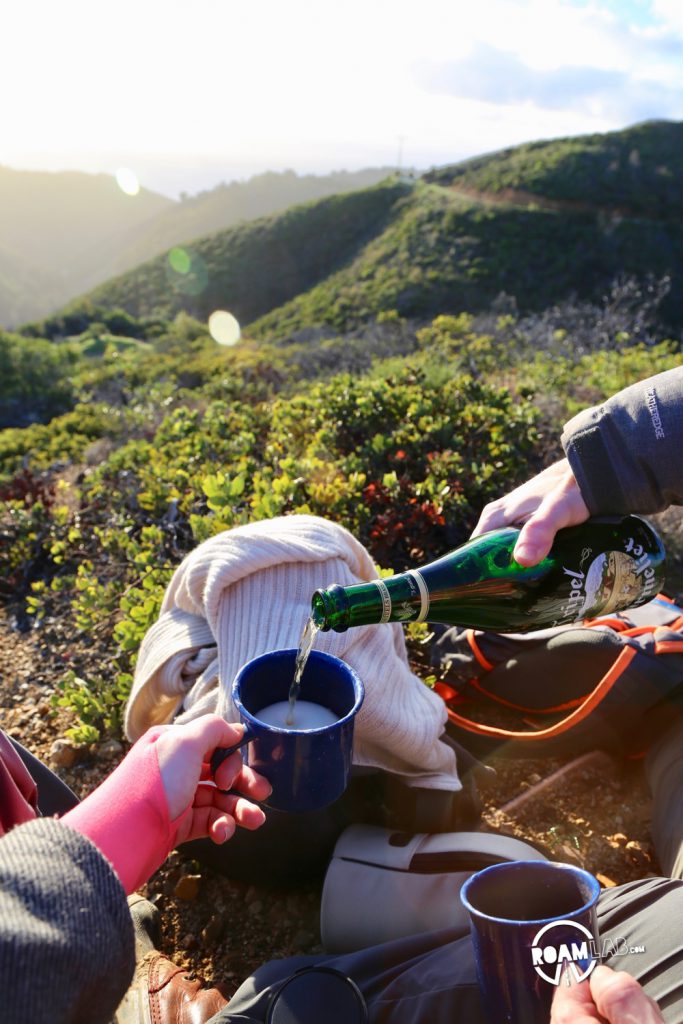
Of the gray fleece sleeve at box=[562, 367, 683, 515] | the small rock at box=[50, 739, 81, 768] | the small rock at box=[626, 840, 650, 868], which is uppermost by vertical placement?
the gray fleece sleeve at box=[562, 367, 683, 515]

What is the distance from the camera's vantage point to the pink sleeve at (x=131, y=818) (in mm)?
1207

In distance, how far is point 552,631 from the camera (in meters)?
2.71

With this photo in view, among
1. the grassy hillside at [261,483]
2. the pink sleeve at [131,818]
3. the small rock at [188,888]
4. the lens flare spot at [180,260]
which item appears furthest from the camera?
the lens flare spot at [180,260]

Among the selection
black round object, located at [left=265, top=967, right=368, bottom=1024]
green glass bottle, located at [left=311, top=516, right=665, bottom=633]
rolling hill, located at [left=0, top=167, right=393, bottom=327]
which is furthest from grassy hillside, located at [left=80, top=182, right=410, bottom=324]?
rolling hill, located at [left=0, top=167, right=393, bottom=327]

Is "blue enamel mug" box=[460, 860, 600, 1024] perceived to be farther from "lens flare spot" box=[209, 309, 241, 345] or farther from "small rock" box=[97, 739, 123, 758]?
"lens flare spot" box=[209, 309, 241, 345]

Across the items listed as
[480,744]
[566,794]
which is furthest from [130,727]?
[566,794]

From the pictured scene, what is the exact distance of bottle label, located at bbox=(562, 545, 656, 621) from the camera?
6.02ft

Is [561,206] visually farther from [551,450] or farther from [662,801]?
[662,801]

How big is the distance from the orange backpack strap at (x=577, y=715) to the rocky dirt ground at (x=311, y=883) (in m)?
0.16

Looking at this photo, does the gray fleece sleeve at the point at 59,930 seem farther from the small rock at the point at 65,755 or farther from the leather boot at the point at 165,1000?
the small rock at the point at 65,755

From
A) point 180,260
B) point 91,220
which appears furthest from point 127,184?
point 180,260

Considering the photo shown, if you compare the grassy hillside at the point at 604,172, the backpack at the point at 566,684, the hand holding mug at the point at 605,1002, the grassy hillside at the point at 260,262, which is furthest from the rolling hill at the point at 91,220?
the hand holding mug at the point at 605,1002

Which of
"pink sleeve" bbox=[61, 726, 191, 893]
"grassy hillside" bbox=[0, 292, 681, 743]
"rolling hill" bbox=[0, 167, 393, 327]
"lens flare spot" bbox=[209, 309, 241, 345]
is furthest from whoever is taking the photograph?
"rolling hill" bbox=[0, 167, 393, 327]

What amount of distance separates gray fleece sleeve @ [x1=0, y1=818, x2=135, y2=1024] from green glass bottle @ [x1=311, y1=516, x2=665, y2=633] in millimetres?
885
